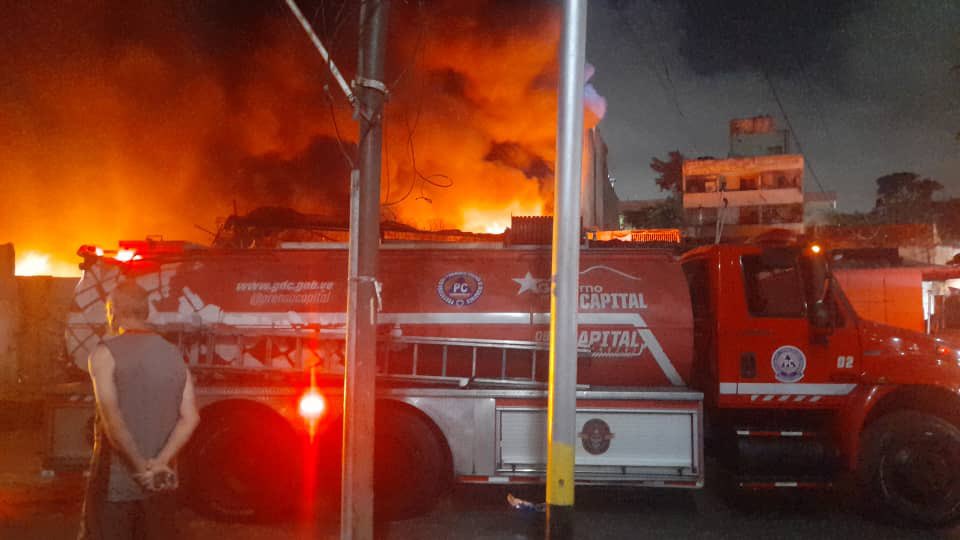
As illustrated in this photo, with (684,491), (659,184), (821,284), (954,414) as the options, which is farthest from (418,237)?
(659,184)

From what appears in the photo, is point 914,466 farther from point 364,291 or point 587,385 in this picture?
point 364,291

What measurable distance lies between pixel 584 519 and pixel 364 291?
3.73 meters

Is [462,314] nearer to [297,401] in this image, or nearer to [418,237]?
[297,401]

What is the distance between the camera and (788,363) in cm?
655

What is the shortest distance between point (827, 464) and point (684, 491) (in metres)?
1.84

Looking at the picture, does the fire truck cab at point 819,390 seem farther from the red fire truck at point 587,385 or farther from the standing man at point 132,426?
the standing man at point 132,426

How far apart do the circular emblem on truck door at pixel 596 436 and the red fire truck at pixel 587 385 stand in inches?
0.5

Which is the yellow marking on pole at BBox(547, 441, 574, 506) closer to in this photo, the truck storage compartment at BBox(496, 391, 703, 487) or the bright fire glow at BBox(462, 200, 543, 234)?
the truck storage compartment at BBox(496, 391, 703, 487)

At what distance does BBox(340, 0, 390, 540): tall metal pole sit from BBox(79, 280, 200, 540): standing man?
3.69 ft

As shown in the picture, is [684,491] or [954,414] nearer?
[954,414]

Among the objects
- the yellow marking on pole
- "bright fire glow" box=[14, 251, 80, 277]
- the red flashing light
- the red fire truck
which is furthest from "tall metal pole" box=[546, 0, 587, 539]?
"bright fire glow" box=[14, 251, 80, 277]

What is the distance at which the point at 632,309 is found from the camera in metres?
6.75

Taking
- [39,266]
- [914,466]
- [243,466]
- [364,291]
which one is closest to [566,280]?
[364,291]

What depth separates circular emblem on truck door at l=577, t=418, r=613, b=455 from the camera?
628cm
